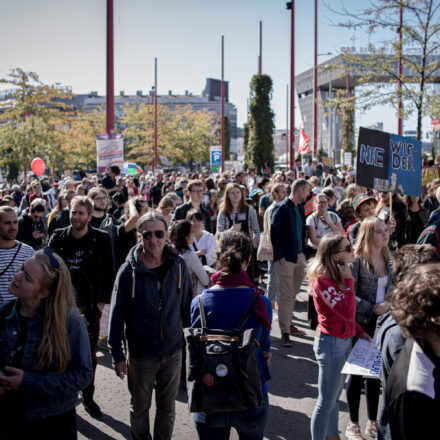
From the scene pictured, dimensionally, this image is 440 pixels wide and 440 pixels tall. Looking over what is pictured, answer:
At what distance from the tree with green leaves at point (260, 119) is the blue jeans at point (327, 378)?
21.9 metres

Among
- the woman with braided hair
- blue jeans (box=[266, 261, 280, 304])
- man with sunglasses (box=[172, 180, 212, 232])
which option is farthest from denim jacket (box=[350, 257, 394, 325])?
man with sunglasses (box=[172, 180, 212, 232])

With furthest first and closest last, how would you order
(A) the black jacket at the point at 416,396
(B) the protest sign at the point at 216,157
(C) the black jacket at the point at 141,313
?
1. (B) the protest sign at the point at 216,157
2. (C) the black jacket at the point at 141,313
3. (A) the black jacket at the point at 416,396

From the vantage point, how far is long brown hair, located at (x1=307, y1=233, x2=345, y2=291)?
12.3 feet

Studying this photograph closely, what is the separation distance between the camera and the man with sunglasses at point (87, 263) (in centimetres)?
478

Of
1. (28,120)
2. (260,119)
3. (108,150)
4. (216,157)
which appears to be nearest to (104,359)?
(108,150)

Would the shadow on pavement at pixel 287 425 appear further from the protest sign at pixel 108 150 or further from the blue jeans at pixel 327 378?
the protest sign at pixel 108 150

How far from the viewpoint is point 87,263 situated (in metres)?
4.79

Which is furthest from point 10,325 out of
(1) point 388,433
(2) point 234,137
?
(2) point 234,137

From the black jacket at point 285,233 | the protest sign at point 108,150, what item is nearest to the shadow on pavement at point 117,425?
the black jacket at point 285,233

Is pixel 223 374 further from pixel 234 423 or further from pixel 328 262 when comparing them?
pixel 328 262

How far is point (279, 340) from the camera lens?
6746mm

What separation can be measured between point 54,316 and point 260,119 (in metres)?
23.2

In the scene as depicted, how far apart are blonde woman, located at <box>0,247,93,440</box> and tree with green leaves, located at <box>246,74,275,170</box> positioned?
2287cm

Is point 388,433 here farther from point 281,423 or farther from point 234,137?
point 234,137
